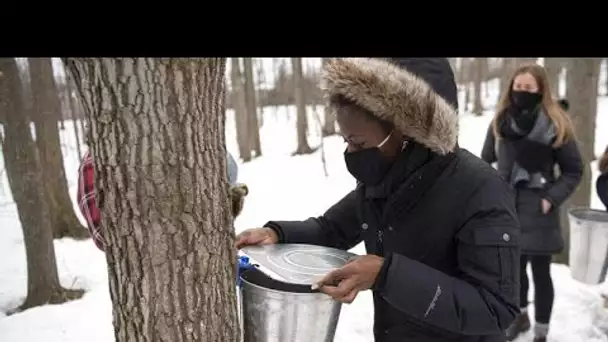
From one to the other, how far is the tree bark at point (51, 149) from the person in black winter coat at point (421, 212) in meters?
5.58

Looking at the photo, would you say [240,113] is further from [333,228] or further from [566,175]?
[333,228]

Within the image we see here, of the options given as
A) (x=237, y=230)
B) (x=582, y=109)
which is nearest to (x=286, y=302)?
(x=582, y=109)

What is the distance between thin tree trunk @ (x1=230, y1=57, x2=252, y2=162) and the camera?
14281 mm

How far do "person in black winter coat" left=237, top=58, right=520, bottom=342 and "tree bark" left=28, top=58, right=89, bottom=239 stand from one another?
18.3 feet

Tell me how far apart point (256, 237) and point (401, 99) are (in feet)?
2.16

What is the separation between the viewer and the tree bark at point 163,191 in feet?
3.98

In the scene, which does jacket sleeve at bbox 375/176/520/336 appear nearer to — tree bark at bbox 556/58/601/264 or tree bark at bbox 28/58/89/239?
tree bark at bbox 556/58/601/264

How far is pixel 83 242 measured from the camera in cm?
741

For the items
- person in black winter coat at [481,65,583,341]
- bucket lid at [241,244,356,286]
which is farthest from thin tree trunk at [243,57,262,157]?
bucket lid at [241,244,356,286]

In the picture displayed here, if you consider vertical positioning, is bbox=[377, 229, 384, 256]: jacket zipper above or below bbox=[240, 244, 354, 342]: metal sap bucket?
above

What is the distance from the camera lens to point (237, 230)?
315 inches

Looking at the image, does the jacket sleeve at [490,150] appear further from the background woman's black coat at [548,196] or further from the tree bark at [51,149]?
the tree bark at [51,149]
